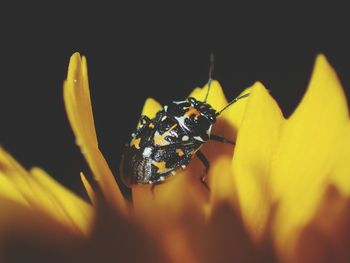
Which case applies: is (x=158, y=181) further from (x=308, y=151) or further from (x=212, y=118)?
(x=308, y=151)

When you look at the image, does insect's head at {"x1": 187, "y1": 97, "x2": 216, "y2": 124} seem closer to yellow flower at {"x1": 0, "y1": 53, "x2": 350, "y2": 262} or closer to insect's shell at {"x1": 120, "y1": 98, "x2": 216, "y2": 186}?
insect's shell at {"x1": 120, "y1": 98, "x2": 216, "y2": 186}

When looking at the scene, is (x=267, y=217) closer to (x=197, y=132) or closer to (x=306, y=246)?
(x=306, y=246)

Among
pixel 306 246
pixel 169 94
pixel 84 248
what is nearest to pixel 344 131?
pixel 306 246

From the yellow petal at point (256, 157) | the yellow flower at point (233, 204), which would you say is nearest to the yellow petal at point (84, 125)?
the yellow flower at point (233, 204)

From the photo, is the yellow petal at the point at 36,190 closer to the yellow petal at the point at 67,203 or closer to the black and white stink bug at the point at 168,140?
the yellow petal at the point at 67,203

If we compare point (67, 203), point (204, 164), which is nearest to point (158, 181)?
point (204, 164)

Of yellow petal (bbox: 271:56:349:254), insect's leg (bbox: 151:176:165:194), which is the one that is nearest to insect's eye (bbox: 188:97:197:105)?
insect's leg (bbox: 151:176:165:194)

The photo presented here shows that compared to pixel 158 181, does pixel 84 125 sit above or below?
above

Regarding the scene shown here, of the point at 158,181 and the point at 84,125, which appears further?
the point at 158,181
